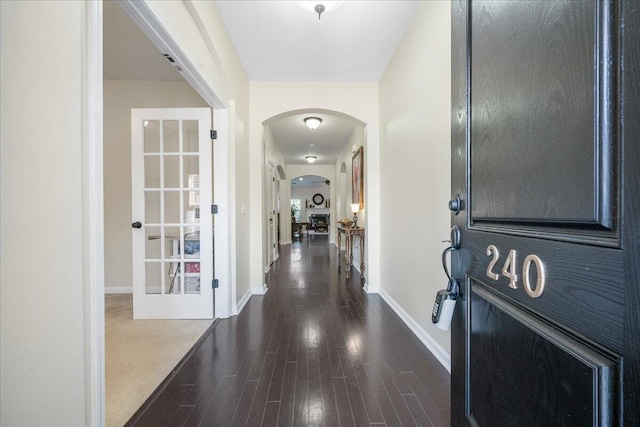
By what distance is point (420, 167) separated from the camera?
8.00 feet

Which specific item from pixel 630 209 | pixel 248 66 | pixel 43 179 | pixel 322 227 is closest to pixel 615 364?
pixel 630 209

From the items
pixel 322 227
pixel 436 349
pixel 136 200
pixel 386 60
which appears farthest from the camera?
pixel 322 227

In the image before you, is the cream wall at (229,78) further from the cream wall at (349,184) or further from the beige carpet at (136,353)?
the cream wall at (349,184)

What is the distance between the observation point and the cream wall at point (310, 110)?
3844 millimetres

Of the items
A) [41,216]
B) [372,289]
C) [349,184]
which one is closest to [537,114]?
[41,216]

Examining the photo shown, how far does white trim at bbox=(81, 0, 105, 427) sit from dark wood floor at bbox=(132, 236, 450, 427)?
67cm

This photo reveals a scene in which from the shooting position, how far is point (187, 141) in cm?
294

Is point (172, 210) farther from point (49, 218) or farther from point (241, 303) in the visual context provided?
point (49, 218)

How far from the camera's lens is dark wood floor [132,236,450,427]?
1561 millimetres

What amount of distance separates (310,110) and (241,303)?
2613 millimetres

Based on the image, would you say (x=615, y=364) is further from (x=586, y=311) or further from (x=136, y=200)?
(x=136, y=200)

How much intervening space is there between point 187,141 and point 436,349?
2.92m

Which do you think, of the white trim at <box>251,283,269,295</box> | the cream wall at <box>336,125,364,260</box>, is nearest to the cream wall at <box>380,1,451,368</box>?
the cream wall at <box>336,125,364,260</box>

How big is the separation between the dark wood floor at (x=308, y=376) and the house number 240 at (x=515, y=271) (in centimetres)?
118
